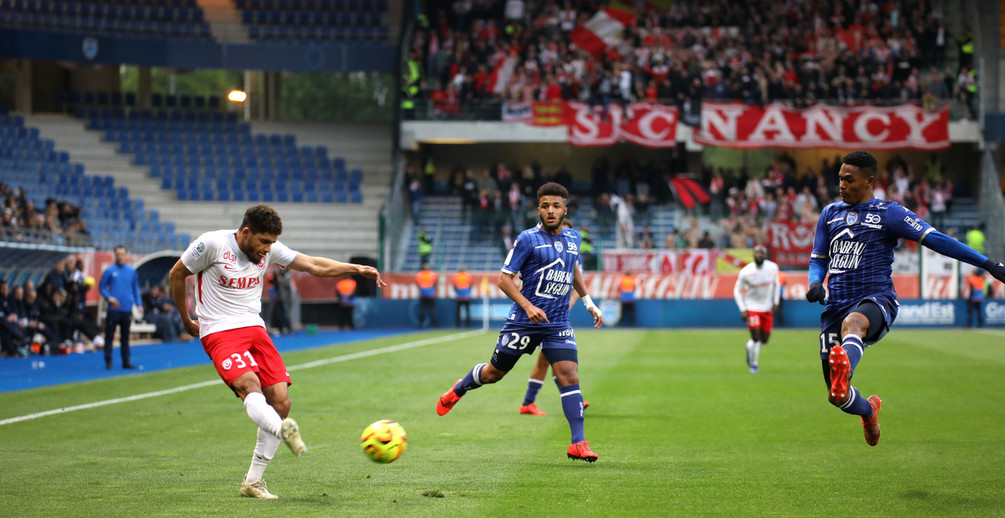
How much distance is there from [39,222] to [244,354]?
76.5ft

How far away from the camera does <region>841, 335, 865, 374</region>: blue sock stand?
7754 mm

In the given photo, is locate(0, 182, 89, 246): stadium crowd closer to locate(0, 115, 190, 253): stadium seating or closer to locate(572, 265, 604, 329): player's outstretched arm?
locate(0, 115, 190, 253): stadium seating

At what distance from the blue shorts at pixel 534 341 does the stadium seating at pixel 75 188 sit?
90.2 ft

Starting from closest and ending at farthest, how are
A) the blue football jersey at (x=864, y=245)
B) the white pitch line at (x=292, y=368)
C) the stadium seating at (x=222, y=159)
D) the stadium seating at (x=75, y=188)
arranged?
the blue football jersey at (x=864, y=245) < the white pitch line at (x=292, y=368) < the stadium seating at (x=75, y=188) < the stadium seating at (x=222, y=159)

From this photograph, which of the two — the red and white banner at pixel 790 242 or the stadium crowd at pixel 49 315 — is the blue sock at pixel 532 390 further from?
the red and white banner at pixel 790 242

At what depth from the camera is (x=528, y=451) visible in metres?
9.49

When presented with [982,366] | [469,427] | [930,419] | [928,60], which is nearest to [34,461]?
[469,427]

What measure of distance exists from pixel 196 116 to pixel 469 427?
38274mm

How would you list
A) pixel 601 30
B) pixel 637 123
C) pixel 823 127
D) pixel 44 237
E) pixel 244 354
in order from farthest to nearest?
pixel 601 30 < pixel 637 123 < pixel 823 127 < pixel 44 237 < pixel 244 354

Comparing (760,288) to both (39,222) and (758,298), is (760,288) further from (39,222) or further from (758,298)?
(39,222)

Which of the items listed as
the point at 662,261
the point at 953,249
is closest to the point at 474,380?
the point at 953,249

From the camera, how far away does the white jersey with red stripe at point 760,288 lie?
59.9 ft

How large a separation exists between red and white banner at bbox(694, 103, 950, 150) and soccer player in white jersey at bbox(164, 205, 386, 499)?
116ft

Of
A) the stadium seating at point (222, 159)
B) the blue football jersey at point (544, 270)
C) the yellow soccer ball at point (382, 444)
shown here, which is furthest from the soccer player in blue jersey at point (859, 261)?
the stadium seating at point (222, 159)
